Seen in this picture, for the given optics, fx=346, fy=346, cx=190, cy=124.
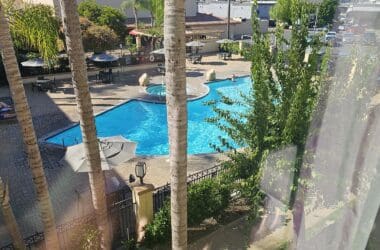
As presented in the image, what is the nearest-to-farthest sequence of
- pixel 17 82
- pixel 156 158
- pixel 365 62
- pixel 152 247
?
pixel 17 82
pixel 365 62
pixel 152 247
pixel 156 158

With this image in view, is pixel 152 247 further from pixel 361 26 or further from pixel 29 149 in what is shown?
pixel 361 26

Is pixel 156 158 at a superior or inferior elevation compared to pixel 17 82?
inferior

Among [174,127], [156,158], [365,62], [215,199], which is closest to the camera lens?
[174,127]

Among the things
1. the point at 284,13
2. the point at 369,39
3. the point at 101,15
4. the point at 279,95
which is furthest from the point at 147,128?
the point at 101,15

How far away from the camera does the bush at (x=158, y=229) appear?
8.52 m

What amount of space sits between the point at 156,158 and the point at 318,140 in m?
8.79

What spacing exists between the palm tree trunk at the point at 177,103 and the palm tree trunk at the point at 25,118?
2782 mm

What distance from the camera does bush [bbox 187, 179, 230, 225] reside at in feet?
29.7

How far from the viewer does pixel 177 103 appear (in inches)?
189

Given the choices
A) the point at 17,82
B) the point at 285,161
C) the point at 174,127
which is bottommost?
the point at 285,161

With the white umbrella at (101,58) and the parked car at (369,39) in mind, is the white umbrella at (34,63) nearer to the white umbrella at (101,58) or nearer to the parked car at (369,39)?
the white umbrella at (101,58)

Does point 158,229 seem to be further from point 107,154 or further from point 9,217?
point 9,217

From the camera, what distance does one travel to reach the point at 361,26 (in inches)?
425

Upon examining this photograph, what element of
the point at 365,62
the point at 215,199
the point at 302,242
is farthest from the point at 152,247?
the point at 365,62
